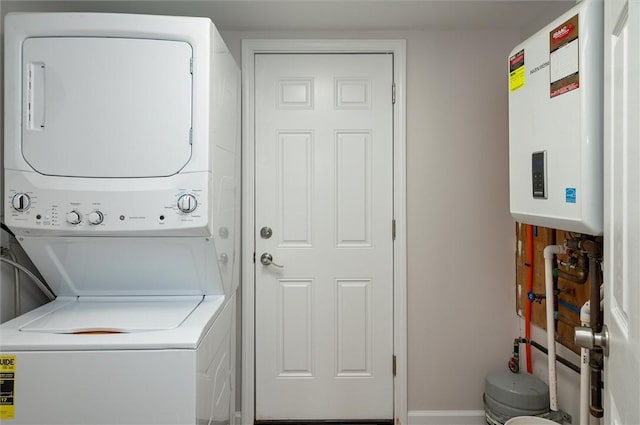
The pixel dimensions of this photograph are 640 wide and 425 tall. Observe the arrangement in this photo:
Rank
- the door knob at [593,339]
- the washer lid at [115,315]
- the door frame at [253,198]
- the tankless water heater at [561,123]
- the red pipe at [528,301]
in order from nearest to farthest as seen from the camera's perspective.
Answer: the door knob at [593,339] → the tankless water heater at [561,123] → the washer lid at [115,315] → the red pipe at [528,301] → the door frame at [253,198]

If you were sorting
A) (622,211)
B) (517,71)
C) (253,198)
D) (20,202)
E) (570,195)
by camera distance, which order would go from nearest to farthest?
(622,211) → (570,195) → (20,202) → (517,71) → (253,198)

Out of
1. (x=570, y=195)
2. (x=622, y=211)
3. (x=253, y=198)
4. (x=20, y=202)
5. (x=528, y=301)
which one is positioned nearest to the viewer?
(x=622, y=211)

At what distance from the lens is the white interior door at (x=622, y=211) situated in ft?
2.28

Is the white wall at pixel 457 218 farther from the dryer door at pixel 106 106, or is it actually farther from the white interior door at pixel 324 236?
the dryer door at pixel 106 106

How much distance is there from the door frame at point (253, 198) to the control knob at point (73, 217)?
959 millimetres

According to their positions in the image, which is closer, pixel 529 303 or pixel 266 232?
pixel 529 303

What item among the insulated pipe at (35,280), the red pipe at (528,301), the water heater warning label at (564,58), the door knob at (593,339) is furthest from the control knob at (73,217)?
the red pipe at (528,301)

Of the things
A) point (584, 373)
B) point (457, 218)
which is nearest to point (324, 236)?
point (457, 218)

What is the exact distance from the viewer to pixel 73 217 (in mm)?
1563

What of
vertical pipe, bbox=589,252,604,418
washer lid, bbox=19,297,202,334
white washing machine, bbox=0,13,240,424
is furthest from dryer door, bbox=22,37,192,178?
vertical pipe, bbox=589,252,604,418

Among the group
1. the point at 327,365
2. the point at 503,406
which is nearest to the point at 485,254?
the point at 503,406

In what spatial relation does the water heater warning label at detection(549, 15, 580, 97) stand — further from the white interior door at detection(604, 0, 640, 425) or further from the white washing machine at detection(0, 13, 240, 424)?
the white washing machine at detection(0, 13, 240, 424)

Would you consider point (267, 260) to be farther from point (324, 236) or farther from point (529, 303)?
point (529, 303)

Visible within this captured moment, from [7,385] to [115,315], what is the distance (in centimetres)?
39
